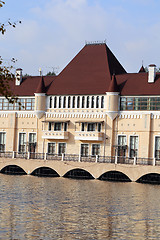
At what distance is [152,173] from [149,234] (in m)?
28.3

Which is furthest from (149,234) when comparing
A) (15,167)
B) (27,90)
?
(27,90)

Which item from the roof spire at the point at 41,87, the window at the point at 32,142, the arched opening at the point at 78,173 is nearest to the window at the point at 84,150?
the arched opening at the point at 78,173

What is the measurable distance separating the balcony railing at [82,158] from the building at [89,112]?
2.05ft

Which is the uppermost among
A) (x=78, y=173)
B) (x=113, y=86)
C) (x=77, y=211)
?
(x=113, y=86)

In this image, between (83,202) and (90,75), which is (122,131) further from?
(83,202)

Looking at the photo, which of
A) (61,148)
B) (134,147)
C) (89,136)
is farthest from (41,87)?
(134,147)

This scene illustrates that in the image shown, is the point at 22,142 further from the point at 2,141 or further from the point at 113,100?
the point at 113,100

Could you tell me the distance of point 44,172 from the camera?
5634 centimetres

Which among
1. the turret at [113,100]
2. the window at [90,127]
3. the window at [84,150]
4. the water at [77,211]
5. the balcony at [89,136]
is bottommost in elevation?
the water at [77,211]

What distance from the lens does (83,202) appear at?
32625 millimetres

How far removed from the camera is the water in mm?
22203

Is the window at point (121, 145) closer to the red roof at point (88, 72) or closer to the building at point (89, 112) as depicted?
the building at point (89, 112)

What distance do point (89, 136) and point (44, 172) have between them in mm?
6993

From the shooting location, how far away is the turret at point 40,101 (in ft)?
198
